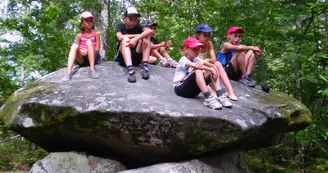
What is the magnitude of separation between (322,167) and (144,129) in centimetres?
521

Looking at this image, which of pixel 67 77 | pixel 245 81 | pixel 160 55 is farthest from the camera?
pixel 160 55

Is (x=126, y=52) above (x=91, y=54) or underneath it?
above

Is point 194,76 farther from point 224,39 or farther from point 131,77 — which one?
point 224,39

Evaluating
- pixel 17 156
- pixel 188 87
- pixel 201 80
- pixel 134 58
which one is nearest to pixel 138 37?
pixel 134 58

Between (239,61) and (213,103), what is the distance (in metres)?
1.80

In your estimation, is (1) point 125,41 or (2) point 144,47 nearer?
(1) point 125,41

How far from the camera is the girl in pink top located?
17.6 feet

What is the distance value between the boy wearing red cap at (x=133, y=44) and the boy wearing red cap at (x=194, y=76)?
0.76 m

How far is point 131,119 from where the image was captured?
4.27 metres

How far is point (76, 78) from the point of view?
5.32 metres

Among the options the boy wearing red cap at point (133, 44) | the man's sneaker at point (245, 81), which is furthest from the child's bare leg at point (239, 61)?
the boy wearing red cap at point (133, 44)

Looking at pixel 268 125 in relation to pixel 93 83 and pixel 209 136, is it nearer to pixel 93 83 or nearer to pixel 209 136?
pixel 209 136

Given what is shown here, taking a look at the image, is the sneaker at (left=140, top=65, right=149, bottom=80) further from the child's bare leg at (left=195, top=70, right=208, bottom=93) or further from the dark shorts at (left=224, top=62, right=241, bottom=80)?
the dark shorts at (left=224, top=62, right=241, bottom=80)

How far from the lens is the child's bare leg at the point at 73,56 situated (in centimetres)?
533
